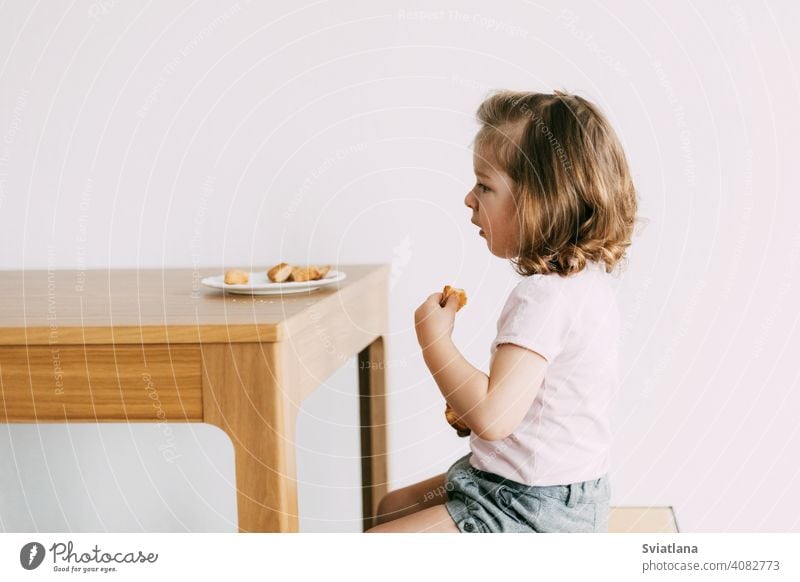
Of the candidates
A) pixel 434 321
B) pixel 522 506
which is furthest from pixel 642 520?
pixel 434 321

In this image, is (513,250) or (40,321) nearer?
(40,321)

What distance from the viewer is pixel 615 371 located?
33.1 inches

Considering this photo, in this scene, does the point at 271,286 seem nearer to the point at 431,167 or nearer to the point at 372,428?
the point at 431,167

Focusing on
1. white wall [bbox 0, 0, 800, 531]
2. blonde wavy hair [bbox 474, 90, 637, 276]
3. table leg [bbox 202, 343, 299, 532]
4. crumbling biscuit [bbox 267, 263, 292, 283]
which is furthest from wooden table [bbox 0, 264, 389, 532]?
white wall [bbox 0, 0, 800, 531]

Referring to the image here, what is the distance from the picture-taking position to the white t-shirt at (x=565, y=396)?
0.78 meters

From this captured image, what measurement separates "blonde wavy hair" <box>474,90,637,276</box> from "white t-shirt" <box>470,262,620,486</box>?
0.03 meters

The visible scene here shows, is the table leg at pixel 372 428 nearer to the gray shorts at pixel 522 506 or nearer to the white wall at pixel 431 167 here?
the white wall at pixel 431 167

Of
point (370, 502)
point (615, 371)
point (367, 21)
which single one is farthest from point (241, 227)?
point (615, 371)

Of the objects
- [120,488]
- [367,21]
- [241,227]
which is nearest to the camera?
[367,21]

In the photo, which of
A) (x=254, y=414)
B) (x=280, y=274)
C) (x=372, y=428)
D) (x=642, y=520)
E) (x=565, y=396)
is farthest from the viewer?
(x=372, y=428)

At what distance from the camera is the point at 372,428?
1.20 metres

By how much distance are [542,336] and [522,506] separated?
0.52 feet
